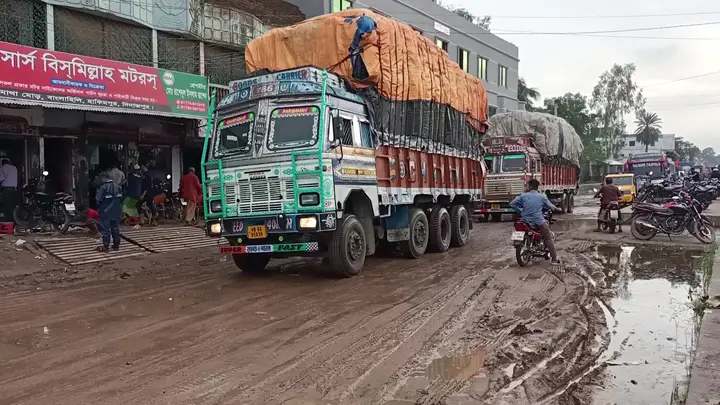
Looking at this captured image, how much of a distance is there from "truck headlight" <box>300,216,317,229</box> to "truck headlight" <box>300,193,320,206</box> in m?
0.20

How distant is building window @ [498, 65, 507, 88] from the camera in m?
40.1

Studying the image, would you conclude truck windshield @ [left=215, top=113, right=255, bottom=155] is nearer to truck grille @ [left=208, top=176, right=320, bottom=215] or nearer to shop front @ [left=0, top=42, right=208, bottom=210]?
truck grille @ [left=208, top=176, right=320, bottom=215]

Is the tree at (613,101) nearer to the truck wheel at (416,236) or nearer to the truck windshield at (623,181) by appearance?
the truck windshield at (623,181)

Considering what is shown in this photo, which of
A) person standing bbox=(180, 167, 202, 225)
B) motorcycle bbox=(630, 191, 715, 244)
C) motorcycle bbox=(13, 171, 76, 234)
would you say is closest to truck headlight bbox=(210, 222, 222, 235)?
motorcycle bbox=(13, 171, 76, 234)

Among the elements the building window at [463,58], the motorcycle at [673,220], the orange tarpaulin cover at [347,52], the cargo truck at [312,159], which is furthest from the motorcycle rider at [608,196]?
the building window at [463,58]

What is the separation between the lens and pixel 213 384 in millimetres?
4348

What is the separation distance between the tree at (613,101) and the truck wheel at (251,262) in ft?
213

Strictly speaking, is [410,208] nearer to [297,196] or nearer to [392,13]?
[297,196]

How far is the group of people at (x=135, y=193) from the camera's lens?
10.9 metres

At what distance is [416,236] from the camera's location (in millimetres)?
11508

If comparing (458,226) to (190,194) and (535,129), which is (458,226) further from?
(535,129)

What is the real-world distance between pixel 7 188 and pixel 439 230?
967 centimetres

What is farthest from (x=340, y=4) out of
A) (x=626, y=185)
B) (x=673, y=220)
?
(x=626, y=185)

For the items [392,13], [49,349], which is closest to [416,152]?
[49,349]
